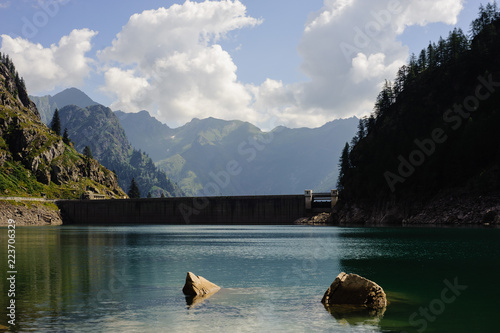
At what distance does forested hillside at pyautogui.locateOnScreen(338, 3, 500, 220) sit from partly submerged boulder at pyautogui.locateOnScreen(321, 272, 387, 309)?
105689 mm

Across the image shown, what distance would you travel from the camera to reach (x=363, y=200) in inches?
6585

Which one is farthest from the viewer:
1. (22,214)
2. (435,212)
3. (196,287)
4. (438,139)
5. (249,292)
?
(22,214)

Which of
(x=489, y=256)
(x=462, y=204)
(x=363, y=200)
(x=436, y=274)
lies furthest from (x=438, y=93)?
(x=436, y=274)

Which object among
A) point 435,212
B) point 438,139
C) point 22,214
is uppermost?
point 438,139

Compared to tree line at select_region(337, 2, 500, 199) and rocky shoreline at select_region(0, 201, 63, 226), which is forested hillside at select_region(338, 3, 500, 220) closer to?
tree line at select_region(337, 2, 500, 199)

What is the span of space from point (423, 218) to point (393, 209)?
571 inches

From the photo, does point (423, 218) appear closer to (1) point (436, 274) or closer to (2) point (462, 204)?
(2) point (462, 204)

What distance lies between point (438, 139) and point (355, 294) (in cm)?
13182

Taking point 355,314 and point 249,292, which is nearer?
point 355,314

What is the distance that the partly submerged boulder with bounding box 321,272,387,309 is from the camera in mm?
27484

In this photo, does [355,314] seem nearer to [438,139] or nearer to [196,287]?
[196,287]

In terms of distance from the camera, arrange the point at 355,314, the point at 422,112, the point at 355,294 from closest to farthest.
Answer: the point at 355,314
the point at 355,294
the point at 422,112

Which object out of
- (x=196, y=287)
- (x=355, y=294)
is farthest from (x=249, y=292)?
(x=355, y=294)

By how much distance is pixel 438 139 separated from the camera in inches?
5832
